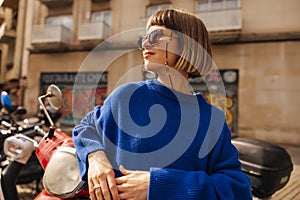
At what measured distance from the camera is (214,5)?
9.79m

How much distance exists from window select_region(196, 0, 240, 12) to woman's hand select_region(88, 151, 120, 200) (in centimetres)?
1006

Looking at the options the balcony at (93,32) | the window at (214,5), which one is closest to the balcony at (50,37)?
the balcony at (93,32)

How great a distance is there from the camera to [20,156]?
1691mm

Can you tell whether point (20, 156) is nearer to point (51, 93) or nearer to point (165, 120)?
point (51, 93)

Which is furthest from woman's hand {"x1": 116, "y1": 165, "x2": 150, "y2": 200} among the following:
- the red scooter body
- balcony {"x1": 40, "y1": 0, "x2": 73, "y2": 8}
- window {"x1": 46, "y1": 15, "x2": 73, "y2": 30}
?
balcony {"x1": 40, "y1": 0, "x2": 73, "y2": 8}

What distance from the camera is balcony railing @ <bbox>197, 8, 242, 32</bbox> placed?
28.7ft

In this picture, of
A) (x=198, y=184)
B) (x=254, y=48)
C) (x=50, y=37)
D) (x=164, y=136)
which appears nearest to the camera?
(x=198, y=184)

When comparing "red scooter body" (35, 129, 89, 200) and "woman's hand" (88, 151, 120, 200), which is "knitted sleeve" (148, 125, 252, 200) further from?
"red scooter body" (35, 129, 89, 200)

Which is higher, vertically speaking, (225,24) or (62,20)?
(62,20)

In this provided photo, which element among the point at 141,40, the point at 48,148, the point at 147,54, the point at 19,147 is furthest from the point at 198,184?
the point at 19,147

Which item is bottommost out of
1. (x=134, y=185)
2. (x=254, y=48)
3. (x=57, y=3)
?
(x=134, y=185)

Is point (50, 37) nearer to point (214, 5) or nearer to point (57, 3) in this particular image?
point (57, 3)

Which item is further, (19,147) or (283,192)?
(283,192)

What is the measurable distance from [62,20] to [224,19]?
8447 millimetres
